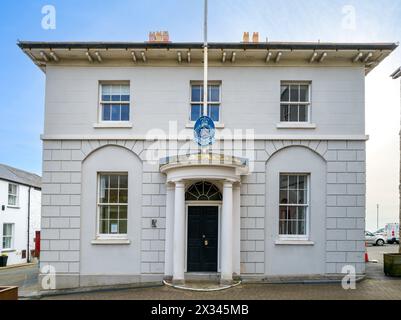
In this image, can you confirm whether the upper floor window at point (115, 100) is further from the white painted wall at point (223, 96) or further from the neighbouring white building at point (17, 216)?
the neighbouring white building at point (17, 216)

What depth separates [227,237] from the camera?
12.6m

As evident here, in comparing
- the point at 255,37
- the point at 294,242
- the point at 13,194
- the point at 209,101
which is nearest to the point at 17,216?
the point at 13,194

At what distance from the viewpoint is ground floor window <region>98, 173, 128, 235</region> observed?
1396 centimetres

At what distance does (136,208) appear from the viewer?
45.3 ft

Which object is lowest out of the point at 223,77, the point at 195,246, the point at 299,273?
the point at 299,273

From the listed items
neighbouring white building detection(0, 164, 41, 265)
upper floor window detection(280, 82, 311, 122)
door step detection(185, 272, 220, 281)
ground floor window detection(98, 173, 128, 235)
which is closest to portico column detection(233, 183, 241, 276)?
door step detection(185, 272, 220, 281)

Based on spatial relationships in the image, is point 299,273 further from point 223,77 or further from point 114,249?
point 223,77

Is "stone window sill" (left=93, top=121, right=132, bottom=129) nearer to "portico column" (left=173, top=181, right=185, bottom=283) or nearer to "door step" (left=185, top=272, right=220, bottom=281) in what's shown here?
"portico column" (left=173, top=181, right=185, bottom=283)

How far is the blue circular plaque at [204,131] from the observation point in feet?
42.9

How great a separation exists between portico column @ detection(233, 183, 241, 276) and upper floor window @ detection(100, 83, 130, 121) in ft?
16.4

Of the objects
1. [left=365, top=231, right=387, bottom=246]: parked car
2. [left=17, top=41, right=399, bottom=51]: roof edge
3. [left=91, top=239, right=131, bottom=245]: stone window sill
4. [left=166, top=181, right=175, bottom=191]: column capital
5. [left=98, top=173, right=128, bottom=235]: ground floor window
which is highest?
[left=17, top=41, right=399, bottom=51]: roof edge

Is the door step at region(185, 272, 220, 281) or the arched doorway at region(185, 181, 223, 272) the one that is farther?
the arched doorway at region(185, 181, 223, 272)

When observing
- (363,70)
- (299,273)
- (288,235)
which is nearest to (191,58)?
(363,70)

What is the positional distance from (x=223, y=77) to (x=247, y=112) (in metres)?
1.60
